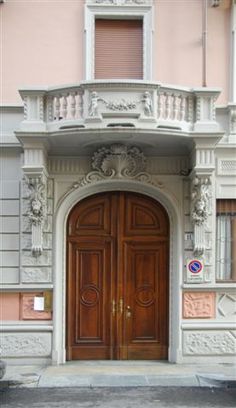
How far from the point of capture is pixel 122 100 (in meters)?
10.4

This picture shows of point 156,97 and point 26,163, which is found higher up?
point 156,97

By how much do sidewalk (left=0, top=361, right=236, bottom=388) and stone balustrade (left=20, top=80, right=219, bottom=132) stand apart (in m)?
4.31

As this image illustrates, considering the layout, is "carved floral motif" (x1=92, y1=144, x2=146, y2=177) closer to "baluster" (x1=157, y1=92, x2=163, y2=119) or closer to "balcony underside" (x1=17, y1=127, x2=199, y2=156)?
"balcony underside" (x1=17, y1=127, x2=199, y2=156)

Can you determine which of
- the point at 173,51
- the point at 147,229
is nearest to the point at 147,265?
the point at 147,229

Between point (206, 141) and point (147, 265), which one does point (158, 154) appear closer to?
point (206, 141)

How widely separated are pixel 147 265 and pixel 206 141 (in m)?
2.74

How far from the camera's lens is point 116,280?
1166 centimetres

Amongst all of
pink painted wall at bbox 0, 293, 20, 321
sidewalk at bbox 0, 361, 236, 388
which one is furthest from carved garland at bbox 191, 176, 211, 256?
pink painted wall at bbox 0, 293, 20, 321

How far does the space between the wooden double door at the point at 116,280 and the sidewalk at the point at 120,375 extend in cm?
38

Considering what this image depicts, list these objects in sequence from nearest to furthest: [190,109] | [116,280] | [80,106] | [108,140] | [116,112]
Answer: [116,112], [80,106], [108,140], [190,109], [116,280]

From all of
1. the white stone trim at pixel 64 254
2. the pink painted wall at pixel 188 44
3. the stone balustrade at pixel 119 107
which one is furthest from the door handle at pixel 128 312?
the pink painted wall at pixel 188 44

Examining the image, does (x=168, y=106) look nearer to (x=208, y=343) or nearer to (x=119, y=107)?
(x=119, y=107)

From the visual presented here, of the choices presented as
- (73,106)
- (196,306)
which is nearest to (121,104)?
(73,106)

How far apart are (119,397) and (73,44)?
21.6ft
